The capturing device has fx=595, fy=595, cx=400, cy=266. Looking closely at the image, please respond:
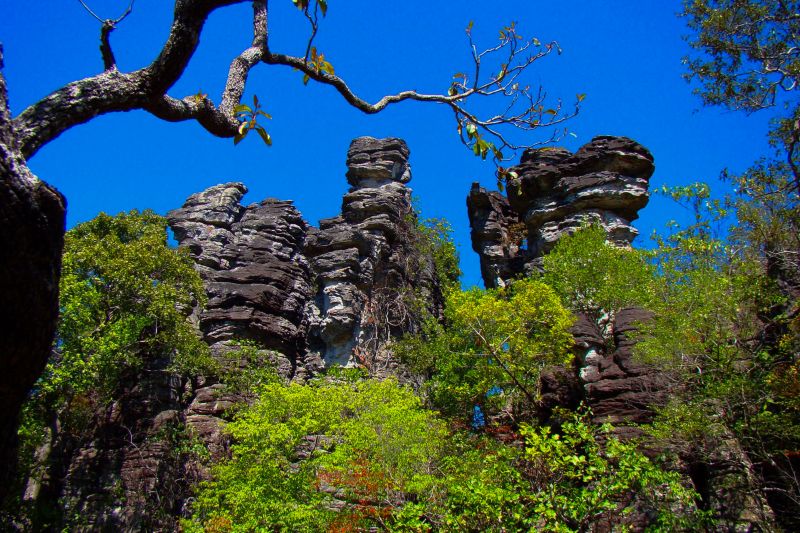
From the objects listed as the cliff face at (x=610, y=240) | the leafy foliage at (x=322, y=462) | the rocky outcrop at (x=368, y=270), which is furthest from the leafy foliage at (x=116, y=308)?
the cliff face at (x=610, y=240)

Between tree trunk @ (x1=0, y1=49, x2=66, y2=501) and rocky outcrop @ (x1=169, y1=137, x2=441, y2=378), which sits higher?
rocky outcrop @ (x1=169, y1=137, x2=441, y2=378)

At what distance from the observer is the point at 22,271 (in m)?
2.69

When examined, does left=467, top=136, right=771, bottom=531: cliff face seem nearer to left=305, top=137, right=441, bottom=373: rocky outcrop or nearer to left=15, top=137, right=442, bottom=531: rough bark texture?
left=305, top=137, right=441, bottom=373: rocky outcrop

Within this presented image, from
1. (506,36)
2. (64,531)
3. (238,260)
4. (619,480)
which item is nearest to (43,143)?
(506,36)

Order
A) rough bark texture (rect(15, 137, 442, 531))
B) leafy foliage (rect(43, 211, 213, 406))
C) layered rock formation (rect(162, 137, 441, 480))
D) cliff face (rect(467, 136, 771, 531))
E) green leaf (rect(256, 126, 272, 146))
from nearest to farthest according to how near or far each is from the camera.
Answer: green leaf (rect(256, 126, 272, 146)), cliff face (rect(467, 136, 771, 531)), leafy foliage (rect(43, 211, 213, 406)), rough bark texture (rect(15, 137, 442, 531)), layered rock formation (rect(162, 137, 441, 480))

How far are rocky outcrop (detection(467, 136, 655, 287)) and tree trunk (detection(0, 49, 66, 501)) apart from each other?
3747cm

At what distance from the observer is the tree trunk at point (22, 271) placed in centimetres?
264

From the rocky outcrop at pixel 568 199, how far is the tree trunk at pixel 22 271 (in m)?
37.5

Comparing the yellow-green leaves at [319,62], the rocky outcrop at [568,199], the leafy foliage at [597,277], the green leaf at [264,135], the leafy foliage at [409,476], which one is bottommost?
the leafy foliage at [409,476]

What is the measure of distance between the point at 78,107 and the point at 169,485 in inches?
963

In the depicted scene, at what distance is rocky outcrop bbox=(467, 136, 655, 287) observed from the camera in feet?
133

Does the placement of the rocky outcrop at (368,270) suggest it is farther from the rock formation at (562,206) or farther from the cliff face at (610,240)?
the cliff face at (610,240)

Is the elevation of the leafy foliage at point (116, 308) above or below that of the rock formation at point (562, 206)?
below

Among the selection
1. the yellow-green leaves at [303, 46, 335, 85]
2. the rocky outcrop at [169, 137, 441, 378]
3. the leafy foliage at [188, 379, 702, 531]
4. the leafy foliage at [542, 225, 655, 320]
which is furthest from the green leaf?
the rocky outcrop at [169, 137, 441, 378]
